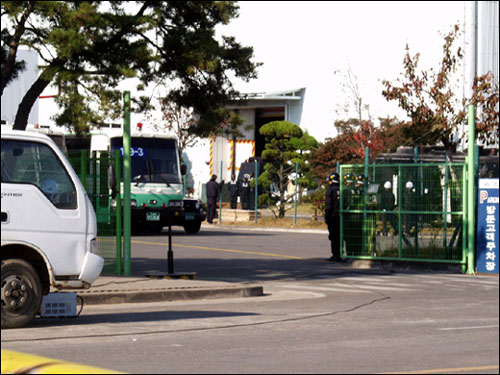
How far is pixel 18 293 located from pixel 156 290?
382 centimetres

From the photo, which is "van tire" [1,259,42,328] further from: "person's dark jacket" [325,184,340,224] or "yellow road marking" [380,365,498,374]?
"person's dark jacket" [325,184,340,224]

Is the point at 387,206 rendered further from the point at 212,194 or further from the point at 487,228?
the point at 212,194

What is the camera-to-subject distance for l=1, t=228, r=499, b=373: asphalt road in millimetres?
8789

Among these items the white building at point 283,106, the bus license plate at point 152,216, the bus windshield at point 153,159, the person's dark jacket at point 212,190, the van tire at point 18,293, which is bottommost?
the van tire at point 18,293

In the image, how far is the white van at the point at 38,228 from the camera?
1084 cm

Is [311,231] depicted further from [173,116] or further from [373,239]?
[173,116]

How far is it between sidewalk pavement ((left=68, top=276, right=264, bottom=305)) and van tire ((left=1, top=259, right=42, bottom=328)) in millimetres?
2585

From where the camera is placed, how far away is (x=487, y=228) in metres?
19.1

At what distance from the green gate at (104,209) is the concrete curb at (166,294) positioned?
2.91 meters

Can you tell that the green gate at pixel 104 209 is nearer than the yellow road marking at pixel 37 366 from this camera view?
No

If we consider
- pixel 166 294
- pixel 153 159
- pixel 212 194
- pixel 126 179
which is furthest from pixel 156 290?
pixel 212 194

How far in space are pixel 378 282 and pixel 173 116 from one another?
117 feet

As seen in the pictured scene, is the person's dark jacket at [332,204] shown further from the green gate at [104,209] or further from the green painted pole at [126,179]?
the green gate at [104,209]

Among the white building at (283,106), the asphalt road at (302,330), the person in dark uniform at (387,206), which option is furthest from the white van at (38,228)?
the white building at (283,106)
